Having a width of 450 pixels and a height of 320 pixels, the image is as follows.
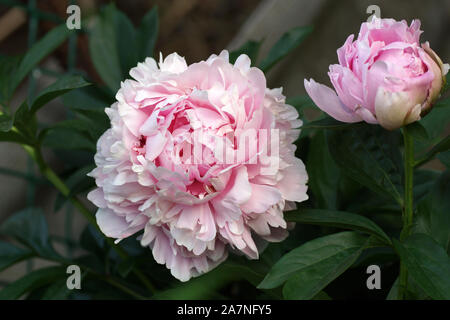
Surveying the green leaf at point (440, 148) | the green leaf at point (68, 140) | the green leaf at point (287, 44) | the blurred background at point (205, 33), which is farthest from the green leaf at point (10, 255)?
the green leaf at point (440, 148)

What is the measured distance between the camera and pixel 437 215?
0.51 meters

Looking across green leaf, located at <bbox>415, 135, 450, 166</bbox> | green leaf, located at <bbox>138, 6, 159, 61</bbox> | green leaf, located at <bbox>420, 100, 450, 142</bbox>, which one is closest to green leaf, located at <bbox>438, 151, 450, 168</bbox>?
green leaf, located at <bbox>415, 135, 450, 166</bbox>

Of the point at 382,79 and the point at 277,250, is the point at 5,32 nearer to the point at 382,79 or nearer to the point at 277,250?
the point at 277,250

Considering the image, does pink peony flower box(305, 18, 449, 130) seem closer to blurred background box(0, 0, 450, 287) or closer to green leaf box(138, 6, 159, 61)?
green leaf box(138, 6, 159, 61)

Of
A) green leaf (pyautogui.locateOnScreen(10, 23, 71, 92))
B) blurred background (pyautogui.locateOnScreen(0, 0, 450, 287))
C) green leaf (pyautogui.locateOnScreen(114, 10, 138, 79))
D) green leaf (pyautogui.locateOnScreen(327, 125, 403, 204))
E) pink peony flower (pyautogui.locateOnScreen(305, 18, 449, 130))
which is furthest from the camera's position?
blurred background (pyautogui.locateOnScreen(0, 0, 450, 287))

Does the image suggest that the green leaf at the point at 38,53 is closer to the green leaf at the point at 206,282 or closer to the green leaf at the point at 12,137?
the green leaf at the point at 12,137

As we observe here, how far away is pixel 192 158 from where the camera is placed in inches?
16.8

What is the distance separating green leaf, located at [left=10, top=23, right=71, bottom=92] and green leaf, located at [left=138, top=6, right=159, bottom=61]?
5.0 inches

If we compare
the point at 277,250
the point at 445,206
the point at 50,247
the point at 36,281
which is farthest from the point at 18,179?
the point at 445,206

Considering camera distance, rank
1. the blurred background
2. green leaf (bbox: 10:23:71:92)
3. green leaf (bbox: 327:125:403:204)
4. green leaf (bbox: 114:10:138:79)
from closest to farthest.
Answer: green leaf (bbox: 327:125:403:204)
green leaf (bbox: 10:23:71:92)
green leaf (bbox: 114:10:138:79)
the blurred background

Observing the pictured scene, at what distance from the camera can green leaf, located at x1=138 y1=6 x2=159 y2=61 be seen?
75 centimetres

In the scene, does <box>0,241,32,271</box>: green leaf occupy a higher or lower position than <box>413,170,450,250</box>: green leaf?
lower

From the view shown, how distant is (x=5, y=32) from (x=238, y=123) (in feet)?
2.69

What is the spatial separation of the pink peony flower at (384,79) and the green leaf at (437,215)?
114mm
